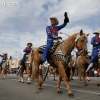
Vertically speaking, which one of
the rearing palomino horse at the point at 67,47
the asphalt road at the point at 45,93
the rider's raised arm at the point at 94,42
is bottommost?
the asphalt road at the point at 45,93

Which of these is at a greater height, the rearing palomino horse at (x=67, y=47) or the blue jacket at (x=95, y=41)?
the blue jacket at (x=95, y=41)

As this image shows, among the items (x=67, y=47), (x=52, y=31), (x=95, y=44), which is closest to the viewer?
(x=67, y=47)

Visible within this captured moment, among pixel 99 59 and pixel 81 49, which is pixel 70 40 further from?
pixel 99 59

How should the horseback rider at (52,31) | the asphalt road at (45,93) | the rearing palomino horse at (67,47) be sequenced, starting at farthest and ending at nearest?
the horseback rider at (52,31), the rearing palomino horse at (67,47), the asphalt road at (45,93)

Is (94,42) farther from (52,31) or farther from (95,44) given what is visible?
(52,31)

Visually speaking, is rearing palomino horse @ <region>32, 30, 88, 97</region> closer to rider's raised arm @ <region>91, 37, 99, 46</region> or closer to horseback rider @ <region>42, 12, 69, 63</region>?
horseback rider @ <region>42, 12, 69, 63</region>

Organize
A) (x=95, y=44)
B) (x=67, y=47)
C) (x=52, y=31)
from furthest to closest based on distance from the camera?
1. (x=95, y=44)
2. (x=52, y=31)
3. (x=67, y=47)

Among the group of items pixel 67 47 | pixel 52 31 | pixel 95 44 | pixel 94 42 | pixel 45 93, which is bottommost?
pixel 45 93

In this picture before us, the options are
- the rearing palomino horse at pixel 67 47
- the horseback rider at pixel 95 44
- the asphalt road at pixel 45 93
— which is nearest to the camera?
the asphalt road at pixel 45 93

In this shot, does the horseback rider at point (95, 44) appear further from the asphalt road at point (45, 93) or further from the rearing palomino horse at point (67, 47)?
the rearing palomino horse at point (67, 47)

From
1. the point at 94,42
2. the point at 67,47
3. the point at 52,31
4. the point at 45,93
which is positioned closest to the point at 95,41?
the point at 94,42

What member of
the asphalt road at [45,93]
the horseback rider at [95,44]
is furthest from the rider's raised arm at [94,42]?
the asphalt road at [45,93]

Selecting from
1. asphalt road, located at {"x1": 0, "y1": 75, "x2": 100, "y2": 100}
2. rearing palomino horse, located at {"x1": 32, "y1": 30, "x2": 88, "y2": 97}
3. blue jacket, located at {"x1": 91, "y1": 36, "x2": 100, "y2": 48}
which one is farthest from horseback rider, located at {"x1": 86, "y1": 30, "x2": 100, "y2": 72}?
rearing palomino horse, located at {"x1": 32, "y1": 30, "x2": 88, "y2": 97}

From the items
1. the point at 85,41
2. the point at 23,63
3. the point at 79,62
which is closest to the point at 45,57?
the point at 85,41
